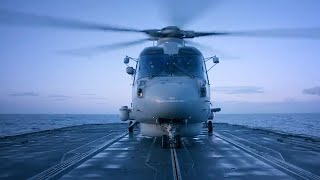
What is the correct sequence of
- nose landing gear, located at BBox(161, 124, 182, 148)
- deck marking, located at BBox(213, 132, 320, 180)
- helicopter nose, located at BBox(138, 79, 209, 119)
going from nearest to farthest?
deck marking, located at BBox(213, 132, 320, 180) → helicopter nose, located at BBox(138, 79, 209, 119) → nose landing gear, located at BBox(161, 124, 182, 148)

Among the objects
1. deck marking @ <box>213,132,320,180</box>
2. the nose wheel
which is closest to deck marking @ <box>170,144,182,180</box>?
the nose wheel

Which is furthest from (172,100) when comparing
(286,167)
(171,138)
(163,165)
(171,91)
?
(286,167)

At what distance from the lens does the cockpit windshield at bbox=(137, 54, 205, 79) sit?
55.8ft

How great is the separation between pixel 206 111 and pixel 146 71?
363 centimetres

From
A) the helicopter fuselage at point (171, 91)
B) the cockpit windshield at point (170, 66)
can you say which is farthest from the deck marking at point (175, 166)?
the cockpit windshield at point (170, 66)

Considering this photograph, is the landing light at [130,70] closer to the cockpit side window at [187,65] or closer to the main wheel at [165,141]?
the cockpit side window at [187,65]

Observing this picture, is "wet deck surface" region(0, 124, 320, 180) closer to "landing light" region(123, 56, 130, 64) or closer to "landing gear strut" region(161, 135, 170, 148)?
"landing gear strut" region(161, 135, 170, 148)

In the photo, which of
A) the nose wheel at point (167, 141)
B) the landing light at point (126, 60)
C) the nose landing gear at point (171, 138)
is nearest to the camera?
the nose landing gear at point (171, 138)

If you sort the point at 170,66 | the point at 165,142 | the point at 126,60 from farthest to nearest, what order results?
the point at 126,60 < the point at 170,66 < the point at 165,142

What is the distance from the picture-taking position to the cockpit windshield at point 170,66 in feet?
55.8

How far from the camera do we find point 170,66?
676 inches

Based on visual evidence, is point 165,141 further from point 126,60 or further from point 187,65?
point 126,60

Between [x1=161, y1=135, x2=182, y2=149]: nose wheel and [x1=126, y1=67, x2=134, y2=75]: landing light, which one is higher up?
[x1=126, y1=67, x2=134, y2=75]: landing light

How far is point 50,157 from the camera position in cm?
1385
